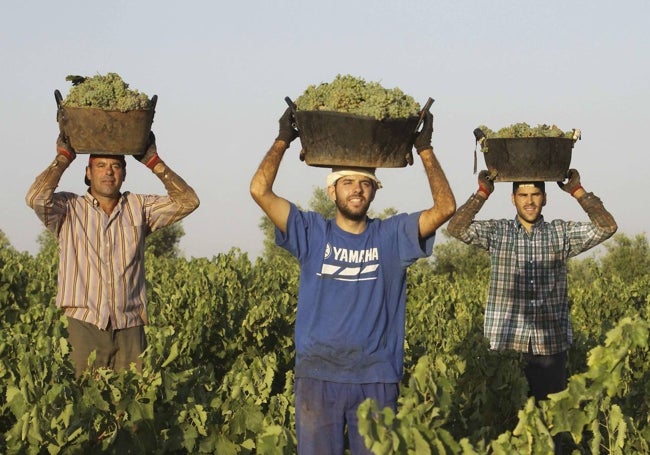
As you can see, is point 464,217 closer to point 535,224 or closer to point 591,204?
point 535,224

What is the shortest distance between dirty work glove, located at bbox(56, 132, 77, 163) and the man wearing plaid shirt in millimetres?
2188

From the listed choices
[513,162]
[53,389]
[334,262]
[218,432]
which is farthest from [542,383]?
[53,389]

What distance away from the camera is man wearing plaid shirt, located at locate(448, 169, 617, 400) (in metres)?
6.89

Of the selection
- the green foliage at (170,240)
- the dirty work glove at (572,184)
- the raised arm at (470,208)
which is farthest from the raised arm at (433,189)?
the green foliage at (170,240)

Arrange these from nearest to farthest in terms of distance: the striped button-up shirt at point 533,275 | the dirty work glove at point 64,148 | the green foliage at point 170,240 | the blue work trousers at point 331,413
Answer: the blue work trousers at point 331,413
the dirty work glove at point 64,148
the striped button-up shirt at point 533,275
the green foliage at point 170,240

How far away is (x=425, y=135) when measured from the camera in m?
5.23

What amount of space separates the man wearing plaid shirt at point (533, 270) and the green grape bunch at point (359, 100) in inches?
75.5

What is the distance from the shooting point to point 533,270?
22.8ft

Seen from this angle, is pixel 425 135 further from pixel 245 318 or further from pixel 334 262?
pixel 245 318

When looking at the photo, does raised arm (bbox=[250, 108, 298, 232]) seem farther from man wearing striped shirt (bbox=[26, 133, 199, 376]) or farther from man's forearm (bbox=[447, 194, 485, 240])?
man's forearm (bbox=[447, 194, 485, 240])

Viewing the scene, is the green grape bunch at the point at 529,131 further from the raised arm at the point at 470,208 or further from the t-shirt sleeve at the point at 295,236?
the t-shirt sleeve at the point at 295,236

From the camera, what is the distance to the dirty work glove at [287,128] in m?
5.25

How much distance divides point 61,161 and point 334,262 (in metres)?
2.15

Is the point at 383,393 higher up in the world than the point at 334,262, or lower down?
lower down
